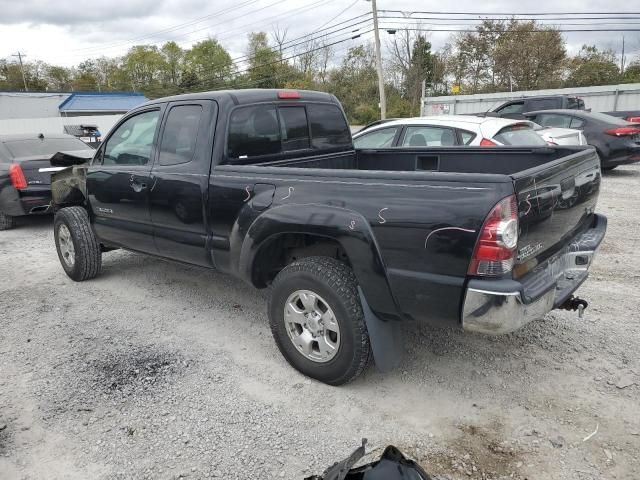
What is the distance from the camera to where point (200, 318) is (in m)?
4.38

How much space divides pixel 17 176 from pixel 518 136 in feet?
24.1

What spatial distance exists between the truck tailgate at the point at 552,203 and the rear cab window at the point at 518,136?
10.0ft

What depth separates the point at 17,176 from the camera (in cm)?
753

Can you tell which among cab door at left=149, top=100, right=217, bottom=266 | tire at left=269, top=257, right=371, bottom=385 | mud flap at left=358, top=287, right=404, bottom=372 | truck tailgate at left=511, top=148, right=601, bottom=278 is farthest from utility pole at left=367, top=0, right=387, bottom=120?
mud flap at left=358, top=287, right=404, bottom=372

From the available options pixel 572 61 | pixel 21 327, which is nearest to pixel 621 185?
pixel 21 327

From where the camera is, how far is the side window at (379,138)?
698 centimetres

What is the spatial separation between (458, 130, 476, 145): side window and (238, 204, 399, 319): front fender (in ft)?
12.9

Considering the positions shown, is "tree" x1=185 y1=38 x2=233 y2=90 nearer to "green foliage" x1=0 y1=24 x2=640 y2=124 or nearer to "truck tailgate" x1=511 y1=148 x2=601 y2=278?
"green foliage" x1=0 y1=24 x2=640 y2=124

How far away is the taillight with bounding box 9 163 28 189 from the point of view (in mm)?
7523

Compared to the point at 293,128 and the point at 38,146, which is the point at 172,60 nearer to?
the point at 38,146

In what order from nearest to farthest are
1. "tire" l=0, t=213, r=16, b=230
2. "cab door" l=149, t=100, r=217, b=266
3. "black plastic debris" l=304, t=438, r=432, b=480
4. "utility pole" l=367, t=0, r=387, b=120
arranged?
"black plastic debris" l=304, t=438, r=432, b=480
"cab door" l=149, t=100, r=217, b=266
"tire" l=0, t=213, r=16, b=230
"utility pole" l=367, t=0, r=387, b=120

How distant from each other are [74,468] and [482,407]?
2.29m

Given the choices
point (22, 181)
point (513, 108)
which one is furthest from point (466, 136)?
point (513, 108)


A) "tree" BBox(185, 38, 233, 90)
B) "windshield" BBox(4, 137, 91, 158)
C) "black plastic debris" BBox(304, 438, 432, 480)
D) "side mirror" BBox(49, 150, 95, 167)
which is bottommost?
"black plastic debris" BBox(304, 438, 432, 480)
